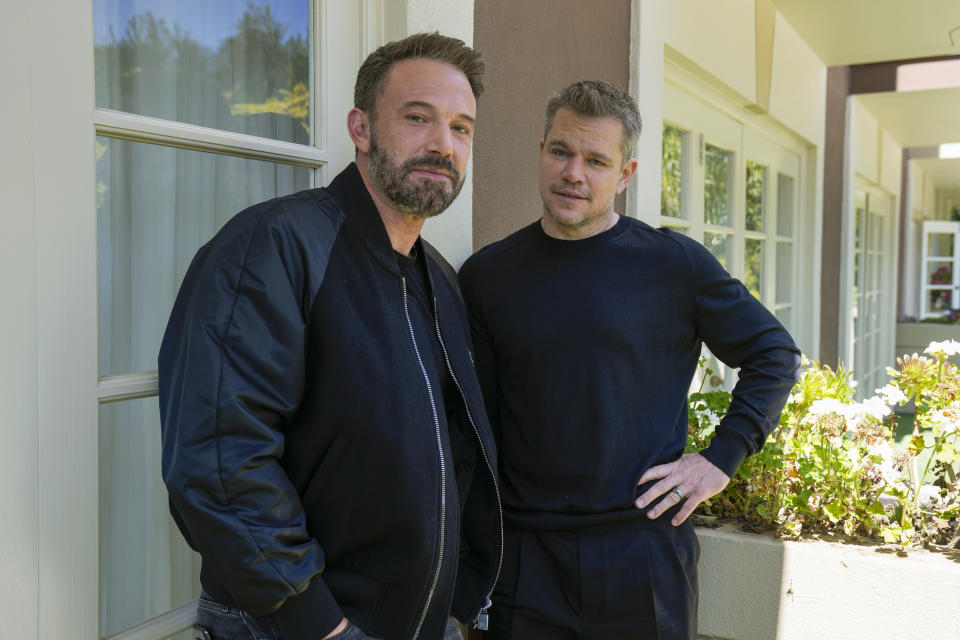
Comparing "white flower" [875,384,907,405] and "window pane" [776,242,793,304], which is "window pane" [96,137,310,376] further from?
"window pane" [776,242,793,304]

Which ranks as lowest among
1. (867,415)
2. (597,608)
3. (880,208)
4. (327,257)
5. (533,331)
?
(597,608)

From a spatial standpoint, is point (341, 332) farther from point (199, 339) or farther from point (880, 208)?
point (880, 208)

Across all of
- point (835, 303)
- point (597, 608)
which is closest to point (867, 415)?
point (597, 608)

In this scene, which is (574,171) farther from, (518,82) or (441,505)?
(441,505)

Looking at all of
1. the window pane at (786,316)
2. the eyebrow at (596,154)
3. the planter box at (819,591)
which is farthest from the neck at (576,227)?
the window pane at (786,316)

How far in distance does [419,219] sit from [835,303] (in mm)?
6091

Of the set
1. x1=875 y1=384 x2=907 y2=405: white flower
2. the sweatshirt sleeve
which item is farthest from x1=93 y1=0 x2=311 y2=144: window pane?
x1=875 y1=384 x2=907 y2=405: white flower

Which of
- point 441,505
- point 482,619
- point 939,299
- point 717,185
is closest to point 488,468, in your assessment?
point 441,505

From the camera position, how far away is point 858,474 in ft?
7.78

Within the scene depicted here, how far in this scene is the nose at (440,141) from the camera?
1.57 metres

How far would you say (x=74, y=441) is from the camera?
4.39ft

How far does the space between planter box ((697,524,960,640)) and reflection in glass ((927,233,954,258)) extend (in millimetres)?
15540

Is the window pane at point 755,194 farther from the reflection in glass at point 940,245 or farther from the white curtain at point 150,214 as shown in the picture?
the reflection in glass at point 940,245

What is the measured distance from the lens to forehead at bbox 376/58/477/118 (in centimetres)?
156
